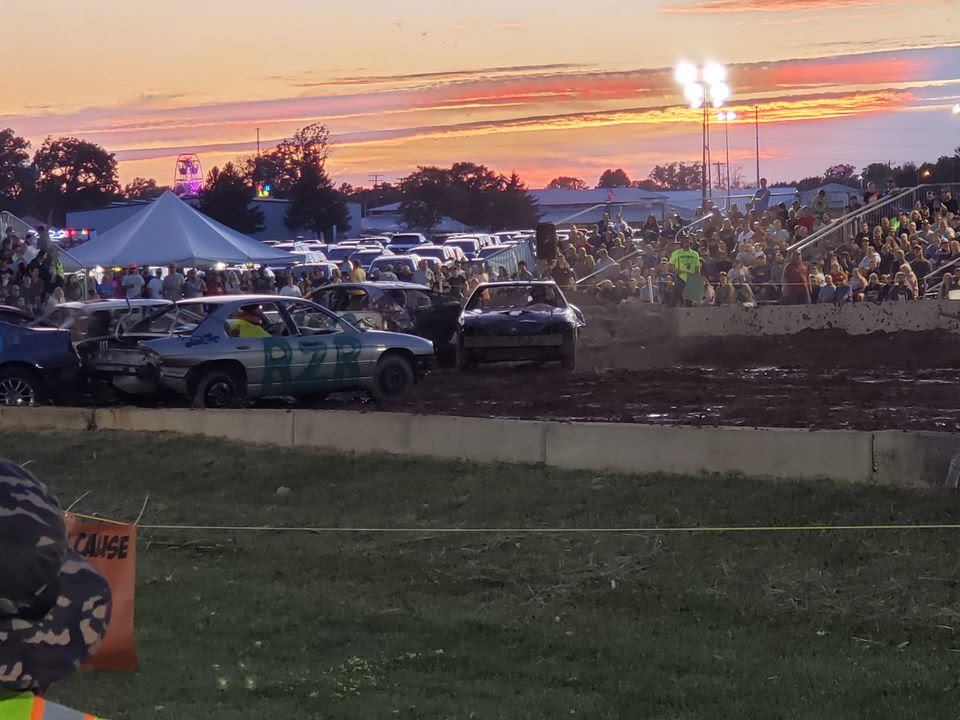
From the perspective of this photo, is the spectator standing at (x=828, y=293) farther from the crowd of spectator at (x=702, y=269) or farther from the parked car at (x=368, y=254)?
the parked car at (x=368, y=254)

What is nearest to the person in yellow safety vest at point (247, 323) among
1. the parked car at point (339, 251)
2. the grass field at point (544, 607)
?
the grass field at point (544, 607)

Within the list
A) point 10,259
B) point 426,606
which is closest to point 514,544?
point 426,606

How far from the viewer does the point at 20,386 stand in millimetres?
17281

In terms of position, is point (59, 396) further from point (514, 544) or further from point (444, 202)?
point (444, 202)

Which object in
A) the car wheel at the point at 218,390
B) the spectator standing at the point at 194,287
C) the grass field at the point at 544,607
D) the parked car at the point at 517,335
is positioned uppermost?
the spectator standing at the point at 194,287

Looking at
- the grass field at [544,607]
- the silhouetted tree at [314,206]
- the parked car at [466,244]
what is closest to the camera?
the grass field at [544,607]

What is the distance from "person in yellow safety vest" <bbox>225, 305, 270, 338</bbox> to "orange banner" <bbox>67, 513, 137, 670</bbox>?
31.0 feet

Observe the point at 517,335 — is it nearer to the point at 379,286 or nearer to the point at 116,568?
the point at 379,286

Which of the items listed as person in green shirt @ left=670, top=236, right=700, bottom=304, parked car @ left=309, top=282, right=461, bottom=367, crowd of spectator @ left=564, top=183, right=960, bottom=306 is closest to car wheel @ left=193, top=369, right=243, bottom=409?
parked car @ left=309, top=282, right=461, bottom=367

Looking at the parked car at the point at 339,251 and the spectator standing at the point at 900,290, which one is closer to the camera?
the spectator standing at the point at 900,290

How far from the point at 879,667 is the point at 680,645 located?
1.08 meters

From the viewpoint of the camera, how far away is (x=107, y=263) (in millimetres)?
31062

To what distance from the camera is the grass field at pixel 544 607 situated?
264 inches

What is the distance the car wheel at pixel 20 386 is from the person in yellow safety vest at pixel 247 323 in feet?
9.09
